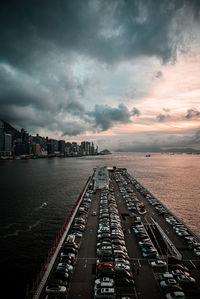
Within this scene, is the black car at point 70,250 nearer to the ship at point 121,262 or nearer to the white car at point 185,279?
the ship at point 121,262

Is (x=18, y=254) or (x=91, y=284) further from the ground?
(x=91, y=284)

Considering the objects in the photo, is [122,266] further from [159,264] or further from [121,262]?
[159,264]

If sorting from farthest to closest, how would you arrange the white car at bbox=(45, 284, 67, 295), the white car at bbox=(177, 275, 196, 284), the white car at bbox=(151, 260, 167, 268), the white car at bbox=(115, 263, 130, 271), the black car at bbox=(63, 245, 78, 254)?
the black car at bbox=(63, 245, 78, 254) → the white car at bbox=(151, 260, 167, 268) → the white car at bbox=(115, 263, 130, 271) → the white car at bbox=(177, 275, 196, 284) → the white car at bbox=(45, 284, 67, 295)

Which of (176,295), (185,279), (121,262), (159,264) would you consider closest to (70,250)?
(121,262)

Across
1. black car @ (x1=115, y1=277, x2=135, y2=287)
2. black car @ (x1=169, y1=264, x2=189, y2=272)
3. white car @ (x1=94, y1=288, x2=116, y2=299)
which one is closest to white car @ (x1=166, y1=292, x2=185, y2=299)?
black car @ (x1=115, y1=277, x2=135, y2=287)

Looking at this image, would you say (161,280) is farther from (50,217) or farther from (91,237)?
(50,217)

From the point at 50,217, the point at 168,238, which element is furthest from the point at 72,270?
the point at 50,217

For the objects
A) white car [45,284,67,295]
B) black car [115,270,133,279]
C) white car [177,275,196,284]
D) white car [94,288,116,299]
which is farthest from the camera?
black car [115,270,133,279]

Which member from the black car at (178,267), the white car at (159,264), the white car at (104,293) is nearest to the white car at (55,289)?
the white car at (104,293)

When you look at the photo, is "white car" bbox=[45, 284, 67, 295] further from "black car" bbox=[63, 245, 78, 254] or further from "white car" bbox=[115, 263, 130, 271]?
"white car" bbox=[115, 263, 130, 271]
